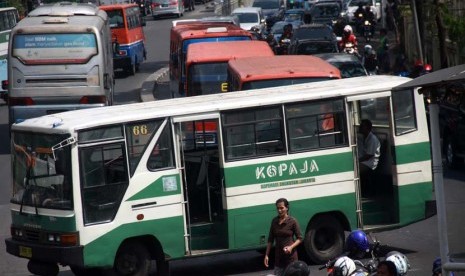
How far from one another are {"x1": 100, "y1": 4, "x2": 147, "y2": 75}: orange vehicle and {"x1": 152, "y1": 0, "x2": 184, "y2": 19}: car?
25310 mm

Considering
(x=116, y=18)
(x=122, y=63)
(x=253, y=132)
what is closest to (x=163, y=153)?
(x=253, y=132)

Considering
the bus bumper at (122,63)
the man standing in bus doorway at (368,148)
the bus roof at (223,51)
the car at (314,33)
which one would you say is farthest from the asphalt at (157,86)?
the man standing in bus doorway at (368,148)

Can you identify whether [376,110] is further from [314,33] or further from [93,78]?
[314,33]

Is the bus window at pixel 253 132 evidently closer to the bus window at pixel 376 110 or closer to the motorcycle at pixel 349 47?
the bus window at pixel 376 110

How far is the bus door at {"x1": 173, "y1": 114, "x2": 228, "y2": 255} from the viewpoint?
594 inches

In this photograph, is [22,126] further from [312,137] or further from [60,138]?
[312,137]

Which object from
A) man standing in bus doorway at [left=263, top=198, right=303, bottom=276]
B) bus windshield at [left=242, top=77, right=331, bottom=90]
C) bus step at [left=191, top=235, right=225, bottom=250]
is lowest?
bus step at [left=191, top=235, right=225, bottom=250]

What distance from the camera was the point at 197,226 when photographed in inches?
597

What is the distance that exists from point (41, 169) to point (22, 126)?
0.69m

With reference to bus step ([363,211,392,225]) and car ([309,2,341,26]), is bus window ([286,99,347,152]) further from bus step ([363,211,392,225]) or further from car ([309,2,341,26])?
car ([309,2,341,26])

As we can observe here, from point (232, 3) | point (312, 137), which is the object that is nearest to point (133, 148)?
point (312, 137)

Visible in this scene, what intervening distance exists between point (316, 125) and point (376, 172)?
134 cm

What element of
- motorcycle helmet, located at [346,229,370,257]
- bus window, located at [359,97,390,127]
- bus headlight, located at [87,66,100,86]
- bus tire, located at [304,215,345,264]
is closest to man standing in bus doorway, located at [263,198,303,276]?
→ motorcycle helmet, located at [346,229,370,257]

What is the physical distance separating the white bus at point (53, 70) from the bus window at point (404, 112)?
39.8 feet
